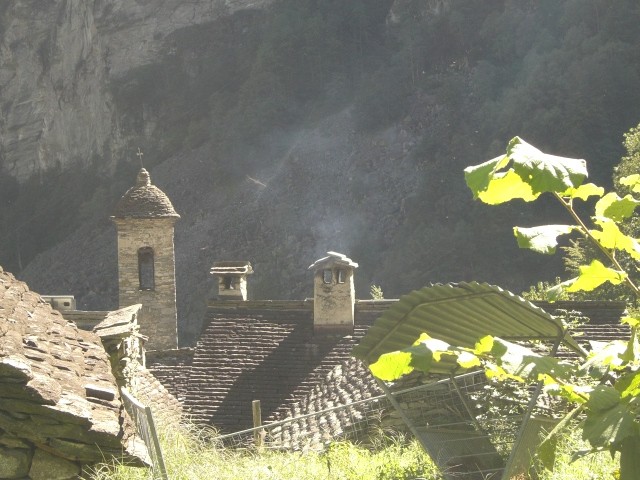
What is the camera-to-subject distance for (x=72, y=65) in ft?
171

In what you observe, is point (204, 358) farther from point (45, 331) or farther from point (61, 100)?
point (61, 100)

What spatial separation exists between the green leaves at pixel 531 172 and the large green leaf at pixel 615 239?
0.20 m

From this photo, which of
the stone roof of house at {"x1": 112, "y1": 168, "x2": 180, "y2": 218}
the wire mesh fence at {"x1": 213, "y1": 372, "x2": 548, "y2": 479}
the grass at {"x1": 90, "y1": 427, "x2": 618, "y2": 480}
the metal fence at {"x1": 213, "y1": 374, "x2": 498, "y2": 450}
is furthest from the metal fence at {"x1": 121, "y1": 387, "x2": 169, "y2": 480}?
the stone roof of house at {"x1": 112, "y1": 168, "x2": 180, "y2": 218}

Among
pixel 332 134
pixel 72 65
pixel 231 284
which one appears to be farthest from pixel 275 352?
pixel 72 65

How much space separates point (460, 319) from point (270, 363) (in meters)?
9.88

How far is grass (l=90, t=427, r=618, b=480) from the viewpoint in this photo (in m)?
4.38

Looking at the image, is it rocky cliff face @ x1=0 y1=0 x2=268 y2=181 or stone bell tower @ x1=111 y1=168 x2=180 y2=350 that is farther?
rocky cliff face @ x1=0 y1=0 x2=268 y2=181

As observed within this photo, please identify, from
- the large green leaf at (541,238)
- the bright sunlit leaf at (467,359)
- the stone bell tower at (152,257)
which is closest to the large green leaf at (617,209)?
the large green leaf at (541,238)

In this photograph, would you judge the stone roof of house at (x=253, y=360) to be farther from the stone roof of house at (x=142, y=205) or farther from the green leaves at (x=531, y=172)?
the green leaves at (x=531, y=172)

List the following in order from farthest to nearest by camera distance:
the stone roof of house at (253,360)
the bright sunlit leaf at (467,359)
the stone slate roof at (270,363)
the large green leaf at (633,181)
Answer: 1. the stone roof of house at (253,360)
2. the stone slate roof at (270,363)
3. the large green leaf at (633,181)
4. the bright sunlit leaf at (467,359)

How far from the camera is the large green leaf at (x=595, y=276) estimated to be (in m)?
2.79

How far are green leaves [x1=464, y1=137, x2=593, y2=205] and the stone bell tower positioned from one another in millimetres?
15832

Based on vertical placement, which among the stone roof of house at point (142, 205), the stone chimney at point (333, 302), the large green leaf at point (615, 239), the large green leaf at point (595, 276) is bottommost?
the large green leaf at point (595, 276)

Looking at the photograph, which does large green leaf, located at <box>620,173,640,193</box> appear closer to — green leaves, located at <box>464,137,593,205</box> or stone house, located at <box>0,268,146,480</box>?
green leaves, located at <box>464,137,593,205</box>
